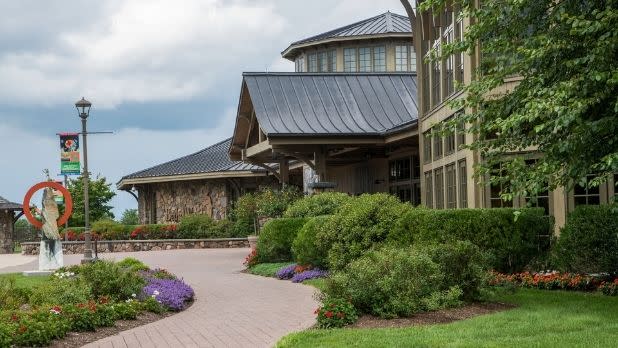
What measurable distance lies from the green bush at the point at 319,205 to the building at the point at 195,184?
17092 millimetres

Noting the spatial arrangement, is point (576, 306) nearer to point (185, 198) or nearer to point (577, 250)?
point (577, 250)

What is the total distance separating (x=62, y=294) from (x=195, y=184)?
3061 cm

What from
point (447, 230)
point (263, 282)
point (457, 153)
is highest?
point (457, 153)

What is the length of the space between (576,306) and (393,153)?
790 inches

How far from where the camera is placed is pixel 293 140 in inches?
1085

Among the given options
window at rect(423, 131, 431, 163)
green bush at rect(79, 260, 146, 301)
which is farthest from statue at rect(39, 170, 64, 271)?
window at rect(423, 131, 431, 163)

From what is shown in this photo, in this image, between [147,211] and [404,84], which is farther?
[147,211]

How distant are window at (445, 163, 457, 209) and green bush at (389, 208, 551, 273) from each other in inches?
219

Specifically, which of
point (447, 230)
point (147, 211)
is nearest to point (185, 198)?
point (147, 211)

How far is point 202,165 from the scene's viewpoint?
4300 cm

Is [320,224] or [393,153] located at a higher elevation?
[393,153]

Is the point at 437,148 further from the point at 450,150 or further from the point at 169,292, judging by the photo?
the point at 169,292

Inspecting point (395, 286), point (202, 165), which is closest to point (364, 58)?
point (202, 165)

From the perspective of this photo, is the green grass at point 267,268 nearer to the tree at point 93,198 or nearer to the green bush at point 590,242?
the green bush at point 590,242
